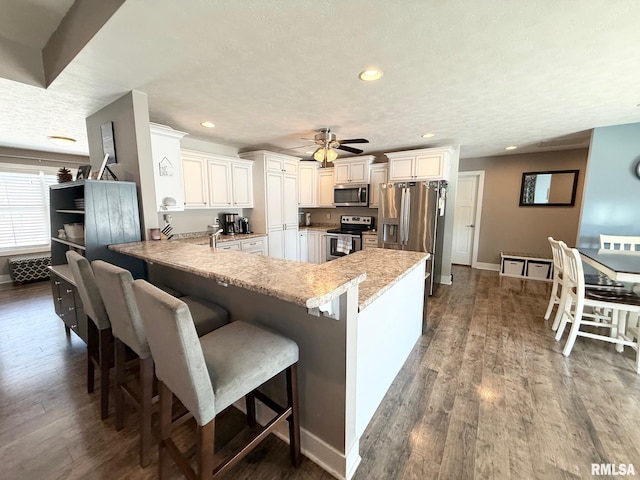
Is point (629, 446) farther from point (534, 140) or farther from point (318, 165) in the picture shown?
point (318, 165)

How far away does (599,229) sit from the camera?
3.24 metres

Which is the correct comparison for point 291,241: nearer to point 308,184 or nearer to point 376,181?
point 308,184

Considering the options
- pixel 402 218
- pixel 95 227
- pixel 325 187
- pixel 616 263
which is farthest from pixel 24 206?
pixel 616 263

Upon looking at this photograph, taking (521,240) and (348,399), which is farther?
(521,240)

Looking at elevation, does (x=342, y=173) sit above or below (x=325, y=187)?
above

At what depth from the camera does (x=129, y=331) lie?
1.32m

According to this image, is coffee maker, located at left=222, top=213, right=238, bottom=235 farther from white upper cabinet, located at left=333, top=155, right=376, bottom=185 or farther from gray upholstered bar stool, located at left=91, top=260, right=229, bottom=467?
gray upholstered bar stool, located at left=91, top=260, right=229, bottom=467

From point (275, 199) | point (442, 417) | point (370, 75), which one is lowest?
point (442, 417)

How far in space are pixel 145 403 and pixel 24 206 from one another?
5.85 m

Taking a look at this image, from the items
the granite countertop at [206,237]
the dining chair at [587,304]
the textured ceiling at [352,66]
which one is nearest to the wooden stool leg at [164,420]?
the textured ceiling at [352,66]

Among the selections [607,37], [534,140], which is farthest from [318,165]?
[607,37]

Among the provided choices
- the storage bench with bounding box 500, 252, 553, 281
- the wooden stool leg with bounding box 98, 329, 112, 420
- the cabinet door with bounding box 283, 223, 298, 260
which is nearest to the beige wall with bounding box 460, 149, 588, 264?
the storage bench with bounding box 500, 252, 553, 281

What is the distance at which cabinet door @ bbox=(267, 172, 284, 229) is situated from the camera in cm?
444

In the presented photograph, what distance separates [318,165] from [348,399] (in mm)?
4646
